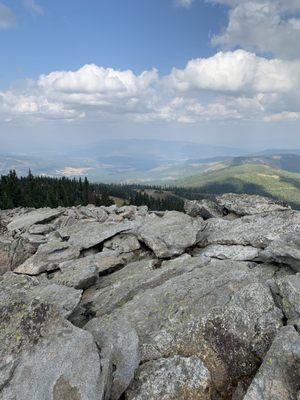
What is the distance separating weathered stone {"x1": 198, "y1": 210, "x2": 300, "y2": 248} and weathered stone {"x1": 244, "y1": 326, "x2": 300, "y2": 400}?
38.1ft

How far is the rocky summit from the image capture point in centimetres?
1198

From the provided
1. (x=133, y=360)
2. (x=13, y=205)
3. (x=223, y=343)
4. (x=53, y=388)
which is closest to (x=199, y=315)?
(x=223, y=343)

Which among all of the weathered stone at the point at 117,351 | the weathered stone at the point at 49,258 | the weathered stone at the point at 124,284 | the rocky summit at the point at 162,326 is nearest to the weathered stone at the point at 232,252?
the rocky summit at the point at 162,326

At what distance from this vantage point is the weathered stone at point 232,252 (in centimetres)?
2300

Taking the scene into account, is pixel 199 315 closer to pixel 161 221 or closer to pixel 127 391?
pixel 127 391

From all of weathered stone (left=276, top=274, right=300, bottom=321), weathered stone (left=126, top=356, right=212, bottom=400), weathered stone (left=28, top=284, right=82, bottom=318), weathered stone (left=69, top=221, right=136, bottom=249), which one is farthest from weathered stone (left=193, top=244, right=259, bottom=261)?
weathered stone (left=126, top=356, right=212, bottom=400)

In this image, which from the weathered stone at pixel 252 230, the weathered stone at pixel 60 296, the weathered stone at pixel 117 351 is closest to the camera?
the weathered stone at pixel 117 351

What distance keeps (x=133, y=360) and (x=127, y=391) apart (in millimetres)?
1070

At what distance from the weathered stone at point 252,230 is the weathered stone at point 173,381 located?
12.7 metres

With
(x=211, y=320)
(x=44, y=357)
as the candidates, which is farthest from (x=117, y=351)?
(x=211, y=320)

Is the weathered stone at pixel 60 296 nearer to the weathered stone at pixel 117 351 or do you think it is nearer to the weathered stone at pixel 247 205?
the weathered stone at pixel 117 351

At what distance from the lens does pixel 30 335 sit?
12.9 meters

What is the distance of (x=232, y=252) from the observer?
24000 millimetres

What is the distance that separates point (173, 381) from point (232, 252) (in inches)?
496
